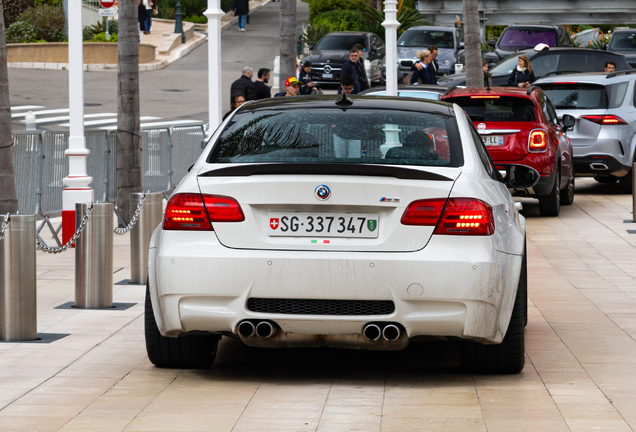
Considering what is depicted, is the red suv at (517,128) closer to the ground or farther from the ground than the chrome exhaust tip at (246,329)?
farther from the ground

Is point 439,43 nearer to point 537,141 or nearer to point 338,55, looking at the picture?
point 338,55

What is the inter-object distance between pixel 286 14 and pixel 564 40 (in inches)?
571

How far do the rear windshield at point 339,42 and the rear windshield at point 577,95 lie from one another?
16.0 m

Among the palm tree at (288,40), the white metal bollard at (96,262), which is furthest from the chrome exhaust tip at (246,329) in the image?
the palm tree at (288,40)

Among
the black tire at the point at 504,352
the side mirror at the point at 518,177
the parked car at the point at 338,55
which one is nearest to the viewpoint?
the black tire at the point at 504,352

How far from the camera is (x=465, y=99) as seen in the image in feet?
45.8

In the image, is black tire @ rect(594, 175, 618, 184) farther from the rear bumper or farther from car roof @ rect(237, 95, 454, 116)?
the rear bumper

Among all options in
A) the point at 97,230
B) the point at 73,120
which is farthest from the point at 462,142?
the point at 73,120

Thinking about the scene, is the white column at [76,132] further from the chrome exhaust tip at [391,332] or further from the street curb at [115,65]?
the street curb at [115,65]

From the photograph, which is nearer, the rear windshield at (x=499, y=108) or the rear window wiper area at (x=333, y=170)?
the rear window wiper area at (x=333, y=170)

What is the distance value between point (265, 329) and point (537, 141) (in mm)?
8951

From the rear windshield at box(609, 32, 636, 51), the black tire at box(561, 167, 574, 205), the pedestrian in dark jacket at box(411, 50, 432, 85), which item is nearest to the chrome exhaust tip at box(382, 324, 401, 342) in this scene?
the black tire at box(561, 167, 574, 205)

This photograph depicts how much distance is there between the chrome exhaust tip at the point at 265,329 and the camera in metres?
5.48

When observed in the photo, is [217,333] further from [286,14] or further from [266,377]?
[286,14]
